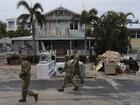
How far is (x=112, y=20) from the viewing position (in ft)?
140

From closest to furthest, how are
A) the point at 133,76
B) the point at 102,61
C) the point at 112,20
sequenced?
the point at 133,76 → the point at 102,61 → the point at 112,20

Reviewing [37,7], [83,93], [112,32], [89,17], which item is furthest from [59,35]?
[83,93]

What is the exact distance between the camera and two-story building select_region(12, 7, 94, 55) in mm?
54894

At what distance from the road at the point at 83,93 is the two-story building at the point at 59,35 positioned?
106 feet

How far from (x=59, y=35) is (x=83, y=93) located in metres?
37.6

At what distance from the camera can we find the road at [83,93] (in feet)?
49.2

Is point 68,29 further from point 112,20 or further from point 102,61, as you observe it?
point 102,61

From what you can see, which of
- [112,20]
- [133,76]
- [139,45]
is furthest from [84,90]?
[139,45]

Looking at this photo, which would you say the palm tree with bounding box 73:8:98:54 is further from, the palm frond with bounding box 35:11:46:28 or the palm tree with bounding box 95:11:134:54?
the palm frond with bounding box 35:11:46:28

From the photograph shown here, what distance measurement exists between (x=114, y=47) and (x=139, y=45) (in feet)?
75.9

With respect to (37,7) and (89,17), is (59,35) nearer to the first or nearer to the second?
(37,7)

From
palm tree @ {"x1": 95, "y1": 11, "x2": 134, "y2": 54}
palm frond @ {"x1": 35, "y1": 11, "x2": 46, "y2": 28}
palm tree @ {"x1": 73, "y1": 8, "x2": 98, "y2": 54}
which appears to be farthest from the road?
palm frond @ {"x1": 35, "y1": 11, "x2": 46, "y2": 28}

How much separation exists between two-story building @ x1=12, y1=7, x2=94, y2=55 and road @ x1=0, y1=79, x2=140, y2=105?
3216 centimetres

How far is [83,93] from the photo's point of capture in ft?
57.5
